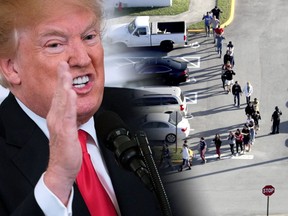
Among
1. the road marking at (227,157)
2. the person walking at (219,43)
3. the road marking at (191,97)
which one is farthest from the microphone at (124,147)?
the person walking at (219,43)

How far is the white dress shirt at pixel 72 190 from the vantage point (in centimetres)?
279

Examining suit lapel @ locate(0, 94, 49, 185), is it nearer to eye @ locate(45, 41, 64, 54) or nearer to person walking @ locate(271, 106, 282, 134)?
eye @ locate(45, 41, 64, 54)

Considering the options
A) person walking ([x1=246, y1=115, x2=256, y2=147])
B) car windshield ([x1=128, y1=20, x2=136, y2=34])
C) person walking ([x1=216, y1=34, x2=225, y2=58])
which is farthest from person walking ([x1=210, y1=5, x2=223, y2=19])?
person walking ([x1=246, y1=115, x2=256, y2=147])

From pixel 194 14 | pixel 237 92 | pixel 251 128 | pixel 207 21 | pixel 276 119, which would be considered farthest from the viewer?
pixel 194 14

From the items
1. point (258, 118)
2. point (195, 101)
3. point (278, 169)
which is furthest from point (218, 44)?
point (278, 169)

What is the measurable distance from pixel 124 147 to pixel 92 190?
0.23 m

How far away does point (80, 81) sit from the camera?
3049mm

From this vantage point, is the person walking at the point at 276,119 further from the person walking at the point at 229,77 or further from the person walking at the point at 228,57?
the person walking at the point at 228,57

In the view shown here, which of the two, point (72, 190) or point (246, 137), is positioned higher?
point (72, 190)

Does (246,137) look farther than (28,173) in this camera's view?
A: Yes

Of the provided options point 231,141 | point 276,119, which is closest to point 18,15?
point 231,141

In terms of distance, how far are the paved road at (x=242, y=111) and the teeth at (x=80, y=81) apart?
45.5ft

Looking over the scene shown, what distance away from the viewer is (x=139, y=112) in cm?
413

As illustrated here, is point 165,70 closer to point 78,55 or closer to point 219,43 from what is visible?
point 219,43
